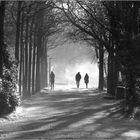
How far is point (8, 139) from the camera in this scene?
1198cm

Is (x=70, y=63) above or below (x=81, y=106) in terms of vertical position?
above

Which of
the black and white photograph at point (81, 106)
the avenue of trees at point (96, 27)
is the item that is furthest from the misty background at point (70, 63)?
the black and white photograph at point (81, 106)

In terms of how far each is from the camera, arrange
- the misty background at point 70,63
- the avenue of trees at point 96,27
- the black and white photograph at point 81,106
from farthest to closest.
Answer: the misty background at point 70,63
the avenue of trees at point 96,27
the black and white photograph at point 81,106

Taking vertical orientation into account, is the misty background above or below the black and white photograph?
above

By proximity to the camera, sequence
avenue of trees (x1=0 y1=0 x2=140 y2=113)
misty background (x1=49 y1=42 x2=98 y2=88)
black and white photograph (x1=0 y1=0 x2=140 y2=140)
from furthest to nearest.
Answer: misty background (x1=49 y1=42 x2=98 y2=88)
avenue of trees (x1=0 y1=0 x2=140 y2=113)
black and white photograph (x1=0 y1=0 x2=140 y2=140)

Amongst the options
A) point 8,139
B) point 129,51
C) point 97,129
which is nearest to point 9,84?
point 129,51

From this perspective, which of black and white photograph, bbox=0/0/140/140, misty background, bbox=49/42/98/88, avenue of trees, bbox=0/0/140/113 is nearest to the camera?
black and white photograph, bbox=0/0/140/140

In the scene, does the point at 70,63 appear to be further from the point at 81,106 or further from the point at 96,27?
the point at 81,106

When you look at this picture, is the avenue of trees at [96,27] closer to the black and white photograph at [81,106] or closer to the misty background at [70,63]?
the black and white photograph at [81,106]

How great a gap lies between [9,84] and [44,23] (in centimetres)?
1773

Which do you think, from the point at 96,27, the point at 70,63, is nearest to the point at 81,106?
the point at 96,27

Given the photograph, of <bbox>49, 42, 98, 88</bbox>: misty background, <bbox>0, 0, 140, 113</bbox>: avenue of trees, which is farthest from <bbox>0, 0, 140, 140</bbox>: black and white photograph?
<bbox>49, 42, 98, 88</bbox>: misty background

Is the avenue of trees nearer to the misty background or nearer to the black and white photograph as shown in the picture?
the black and white photograph

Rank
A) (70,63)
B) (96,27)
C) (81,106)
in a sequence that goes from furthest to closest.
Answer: (70,63), (96,27), (81,106)
